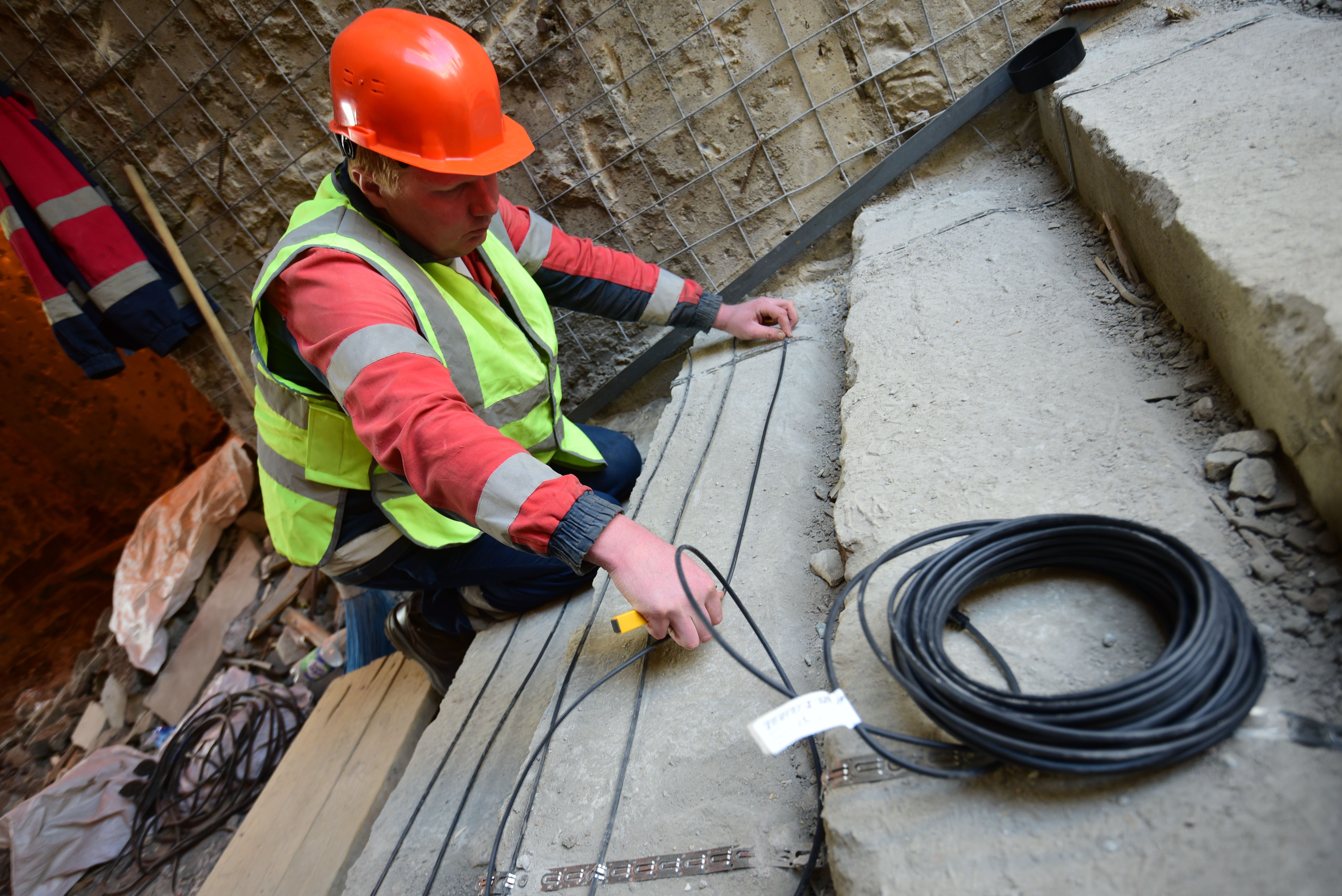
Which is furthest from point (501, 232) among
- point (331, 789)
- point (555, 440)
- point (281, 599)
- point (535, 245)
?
point (281, 599)

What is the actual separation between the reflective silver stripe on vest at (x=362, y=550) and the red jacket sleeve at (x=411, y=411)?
23.4 inches

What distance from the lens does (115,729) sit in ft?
13.4

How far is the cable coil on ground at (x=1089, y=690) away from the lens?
85 cm

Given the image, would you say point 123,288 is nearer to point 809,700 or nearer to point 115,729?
point 115,729

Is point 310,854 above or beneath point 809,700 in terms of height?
beneath

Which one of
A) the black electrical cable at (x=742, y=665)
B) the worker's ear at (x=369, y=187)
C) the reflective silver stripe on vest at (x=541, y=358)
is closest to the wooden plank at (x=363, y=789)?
the black electrical cable at (x=742, y=665)

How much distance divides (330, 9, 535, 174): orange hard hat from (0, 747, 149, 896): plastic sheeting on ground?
3.35 metres

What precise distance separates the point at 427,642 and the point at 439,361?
1.29 metres

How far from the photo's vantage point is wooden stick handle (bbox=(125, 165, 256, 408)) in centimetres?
295

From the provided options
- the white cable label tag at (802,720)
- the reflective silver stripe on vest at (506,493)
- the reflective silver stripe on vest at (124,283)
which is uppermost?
the reflective silver stripe on vest at (124,283)

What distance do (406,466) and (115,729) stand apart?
159 inches

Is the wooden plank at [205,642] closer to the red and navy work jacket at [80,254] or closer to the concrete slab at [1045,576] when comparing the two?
the red and navy work jacket at [80,254]

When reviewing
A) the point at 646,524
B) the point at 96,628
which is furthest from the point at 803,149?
the point at 96,628

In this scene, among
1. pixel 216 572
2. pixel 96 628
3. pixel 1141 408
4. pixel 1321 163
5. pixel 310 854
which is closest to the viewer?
pixel 1321 163
